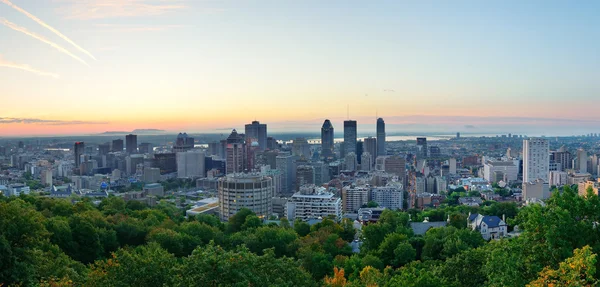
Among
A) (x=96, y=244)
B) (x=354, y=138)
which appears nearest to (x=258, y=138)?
(x=354, y=138)

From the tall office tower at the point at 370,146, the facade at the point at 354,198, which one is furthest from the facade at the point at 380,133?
the facade at the point at 354,198

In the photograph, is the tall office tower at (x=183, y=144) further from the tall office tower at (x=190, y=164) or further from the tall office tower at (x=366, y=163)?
the tall office tower at (x=366, y=163)

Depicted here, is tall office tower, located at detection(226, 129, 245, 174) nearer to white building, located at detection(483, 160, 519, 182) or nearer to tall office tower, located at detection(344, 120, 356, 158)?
white building, located at detection(483, 160, 519, 182)

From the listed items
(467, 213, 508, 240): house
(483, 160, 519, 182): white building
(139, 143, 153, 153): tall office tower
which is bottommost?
(483, 160, 519, 182): white building

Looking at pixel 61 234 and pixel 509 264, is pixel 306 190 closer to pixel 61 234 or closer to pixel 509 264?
pixel 61 234

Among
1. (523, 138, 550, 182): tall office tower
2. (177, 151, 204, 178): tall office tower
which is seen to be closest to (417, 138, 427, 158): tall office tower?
(523, 138, 550, 182): tall office tower

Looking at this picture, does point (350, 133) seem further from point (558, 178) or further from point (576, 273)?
point (576, 273)
